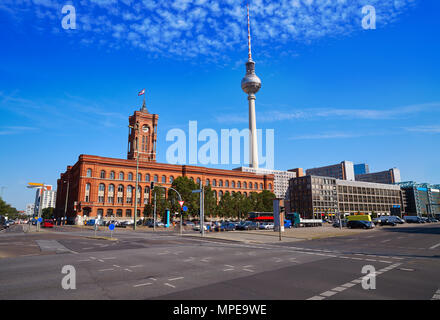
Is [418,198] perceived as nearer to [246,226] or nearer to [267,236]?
[246,226]

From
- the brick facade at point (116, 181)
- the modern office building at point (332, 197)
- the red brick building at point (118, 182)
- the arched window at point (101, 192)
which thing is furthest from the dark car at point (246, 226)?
the modern office building at point (332, 197)

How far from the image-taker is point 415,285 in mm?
8656

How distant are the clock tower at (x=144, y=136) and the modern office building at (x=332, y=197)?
229ft

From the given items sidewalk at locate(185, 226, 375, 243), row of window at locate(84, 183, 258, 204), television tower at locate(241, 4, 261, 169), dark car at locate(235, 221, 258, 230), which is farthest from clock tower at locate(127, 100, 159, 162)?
sidewalk at locate(185, 226, 375, 243)

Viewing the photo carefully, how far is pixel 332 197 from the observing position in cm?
12938

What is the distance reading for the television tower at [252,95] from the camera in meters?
126

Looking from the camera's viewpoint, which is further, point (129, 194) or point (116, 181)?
point (129, 194)

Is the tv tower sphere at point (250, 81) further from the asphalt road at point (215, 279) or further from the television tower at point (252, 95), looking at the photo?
the asphalt road at point (215, 279)

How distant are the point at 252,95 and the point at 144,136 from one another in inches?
2201

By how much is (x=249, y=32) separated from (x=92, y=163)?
103 metres

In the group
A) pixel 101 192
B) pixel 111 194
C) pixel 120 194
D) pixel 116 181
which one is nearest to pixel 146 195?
pixel 120 194

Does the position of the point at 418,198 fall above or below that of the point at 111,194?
above

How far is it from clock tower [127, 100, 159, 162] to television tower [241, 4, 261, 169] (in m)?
44.2
